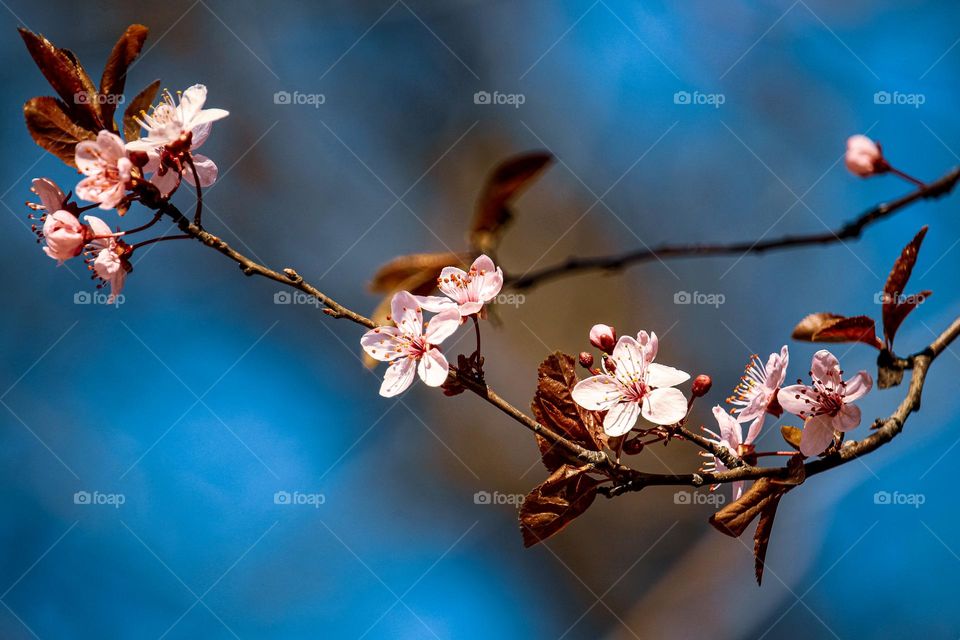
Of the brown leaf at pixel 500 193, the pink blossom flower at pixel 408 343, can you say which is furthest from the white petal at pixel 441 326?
the brown leaf at pixel 500 193

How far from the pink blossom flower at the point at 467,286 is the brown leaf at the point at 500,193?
32mm

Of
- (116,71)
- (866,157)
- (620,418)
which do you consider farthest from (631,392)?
(116,71)

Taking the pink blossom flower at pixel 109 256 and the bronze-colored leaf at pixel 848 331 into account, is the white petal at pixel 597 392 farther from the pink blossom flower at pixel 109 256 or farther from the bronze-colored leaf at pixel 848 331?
the pink blossom flower at pixel 109 256

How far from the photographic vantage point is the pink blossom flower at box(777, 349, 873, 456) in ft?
3.49

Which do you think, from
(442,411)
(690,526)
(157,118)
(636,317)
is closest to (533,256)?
(636,317)

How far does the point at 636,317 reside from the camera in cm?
436

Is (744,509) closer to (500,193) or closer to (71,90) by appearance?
(500,193)

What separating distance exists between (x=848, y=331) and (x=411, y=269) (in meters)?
0.64

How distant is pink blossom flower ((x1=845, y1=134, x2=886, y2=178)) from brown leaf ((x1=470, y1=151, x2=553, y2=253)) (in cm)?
45

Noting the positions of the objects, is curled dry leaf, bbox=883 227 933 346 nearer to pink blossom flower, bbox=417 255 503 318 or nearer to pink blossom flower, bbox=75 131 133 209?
pink blossom flower, bbox=417 255 503 318

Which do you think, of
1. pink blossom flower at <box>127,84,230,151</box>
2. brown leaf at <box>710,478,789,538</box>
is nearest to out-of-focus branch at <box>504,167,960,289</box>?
brown leaf at <box>710,478,789,538</box>

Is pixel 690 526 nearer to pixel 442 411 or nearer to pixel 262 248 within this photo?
pixel 442 411

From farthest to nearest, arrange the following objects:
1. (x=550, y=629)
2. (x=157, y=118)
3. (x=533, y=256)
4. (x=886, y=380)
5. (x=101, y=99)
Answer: (x=533, y=256), (x=550, y=629), (x=157, y=118), (x=101, y=99), (x=886, y=380)

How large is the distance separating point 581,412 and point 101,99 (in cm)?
86
